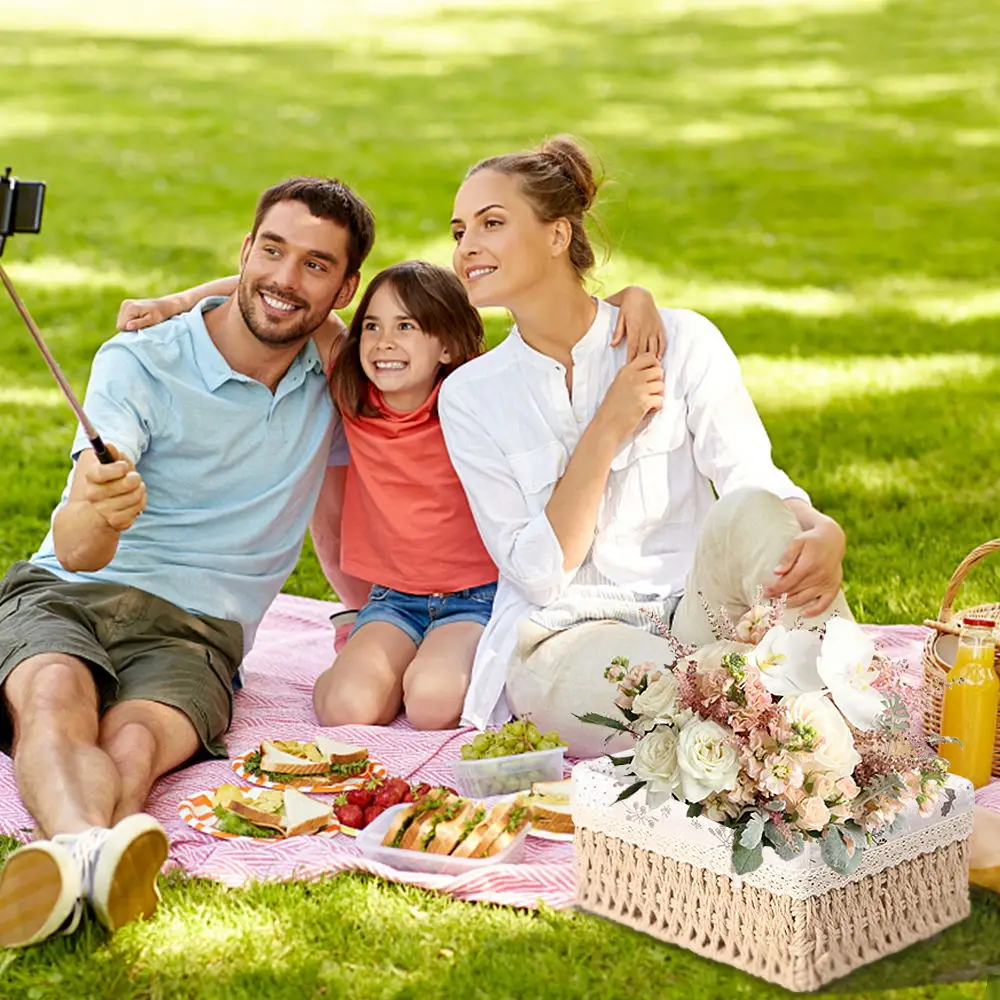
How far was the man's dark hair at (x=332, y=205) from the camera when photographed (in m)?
4.18

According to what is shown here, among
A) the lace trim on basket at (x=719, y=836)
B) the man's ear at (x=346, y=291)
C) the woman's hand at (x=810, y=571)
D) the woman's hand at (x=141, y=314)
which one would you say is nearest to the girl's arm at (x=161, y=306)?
the woman's hand at (x=141, y=314)

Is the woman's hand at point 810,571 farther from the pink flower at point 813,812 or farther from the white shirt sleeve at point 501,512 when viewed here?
the pink flower at point 813,812

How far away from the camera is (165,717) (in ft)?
12.2

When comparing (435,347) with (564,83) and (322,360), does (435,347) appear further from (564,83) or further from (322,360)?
(564,83)

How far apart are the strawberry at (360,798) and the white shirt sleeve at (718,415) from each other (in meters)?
1.07

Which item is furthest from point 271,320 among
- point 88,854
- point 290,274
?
point 88,854

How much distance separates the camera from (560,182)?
4051 millimetres

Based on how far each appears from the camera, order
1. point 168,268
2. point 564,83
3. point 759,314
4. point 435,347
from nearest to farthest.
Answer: point 435,347
point 759,314
point 168,268
point 564,83

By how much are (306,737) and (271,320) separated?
1.00 metres

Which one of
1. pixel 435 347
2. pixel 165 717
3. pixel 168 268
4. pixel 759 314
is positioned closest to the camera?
pixel 165 717

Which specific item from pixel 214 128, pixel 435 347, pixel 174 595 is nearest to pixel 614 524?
pixel 435 347

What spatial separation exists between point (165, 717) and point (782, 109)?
10.9 m

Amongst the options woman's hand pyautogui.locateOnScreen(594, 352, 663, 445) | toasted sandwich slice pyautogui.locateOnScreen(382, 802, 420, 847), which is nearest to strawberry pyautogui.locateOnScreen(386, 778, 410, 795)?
toasted sandwich slice pyautogui.locateOnScreen(382, 802, 420, 847)

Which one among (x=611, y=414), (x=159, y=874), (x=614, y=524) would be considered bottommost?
(x=159, y=874)
